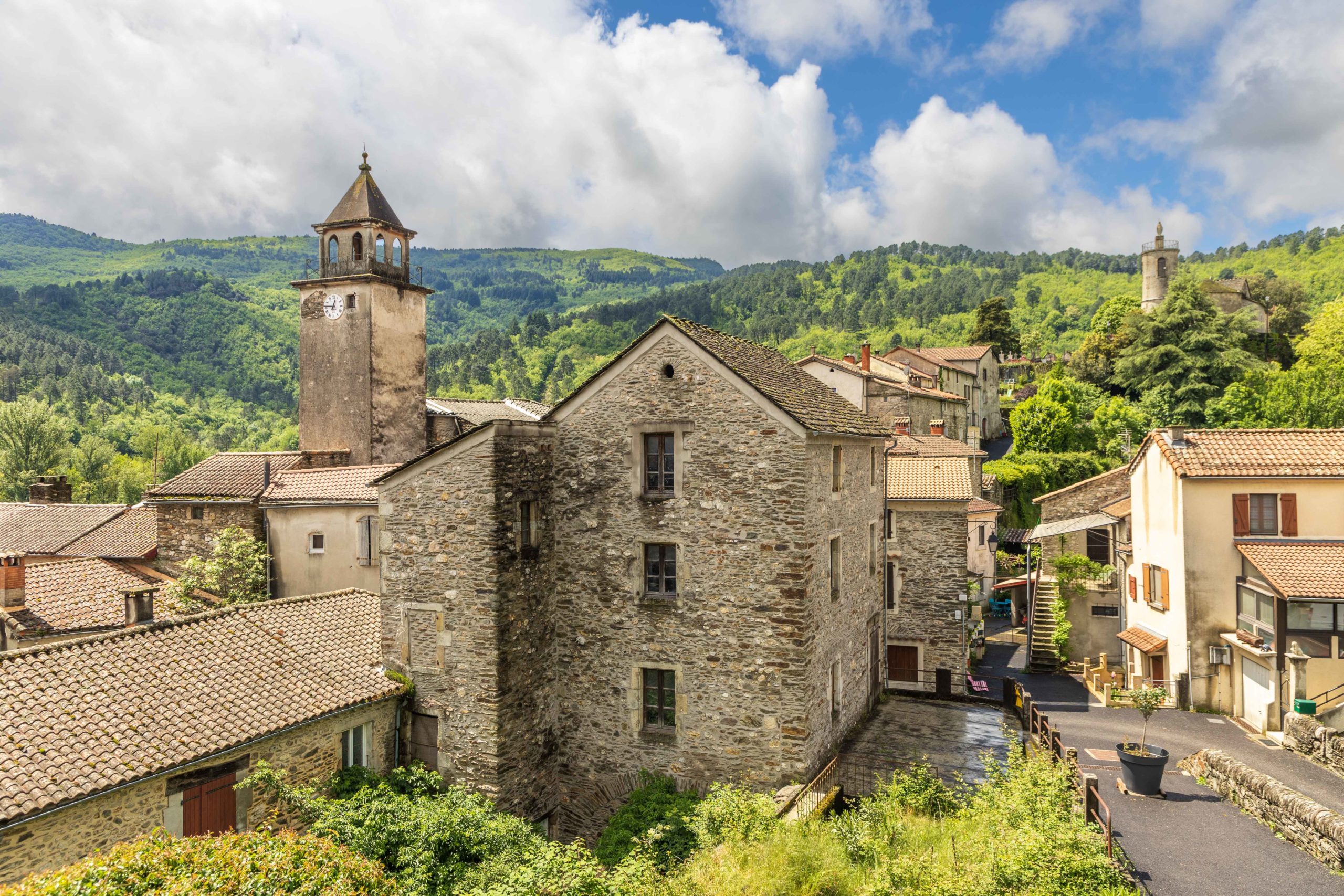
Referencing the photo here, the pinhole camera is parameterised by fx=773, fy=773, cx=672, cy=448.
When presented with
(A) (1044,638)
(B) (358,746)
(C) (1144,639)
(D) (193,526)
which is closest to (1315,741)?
(C) (1144,639)

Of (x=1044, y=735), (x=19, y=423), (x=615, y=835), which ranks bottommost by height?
(x=615, y=835)

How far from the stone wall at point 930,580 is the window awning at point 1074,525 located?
939 cm

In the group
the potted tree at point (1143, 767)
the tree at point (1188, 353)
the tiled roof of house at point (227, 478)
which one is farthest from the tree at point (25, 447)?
the tree at point (1188, 353)

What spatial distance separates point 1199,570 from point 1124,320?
5105 centimetres

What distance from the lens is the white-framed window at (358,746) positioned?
17.6 meters

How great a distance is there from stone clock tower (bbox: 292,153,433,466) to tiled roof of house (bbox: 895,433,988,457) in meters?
23.6

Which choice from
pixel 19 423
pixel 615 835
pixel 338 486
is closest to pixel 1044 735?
pixel 615 835

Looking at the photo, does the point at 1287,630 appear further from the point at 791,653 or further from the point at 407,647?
the point at 407,647

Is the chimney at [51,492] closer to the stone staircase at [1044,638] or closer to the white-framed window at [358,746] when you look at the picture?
the white-framed window at [358,746]

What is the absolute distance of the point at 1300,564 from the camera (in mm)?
24141

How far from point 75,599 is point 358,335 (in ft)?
48.8

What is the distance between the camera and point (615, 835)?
17.6 meters

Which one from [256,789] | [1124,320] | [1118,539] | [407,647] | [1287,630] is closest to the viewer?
[256,789]

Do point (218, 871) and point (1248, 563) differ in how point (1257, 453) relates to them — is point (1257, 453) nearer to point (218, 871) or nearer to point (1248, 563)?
point (1248, 563)
